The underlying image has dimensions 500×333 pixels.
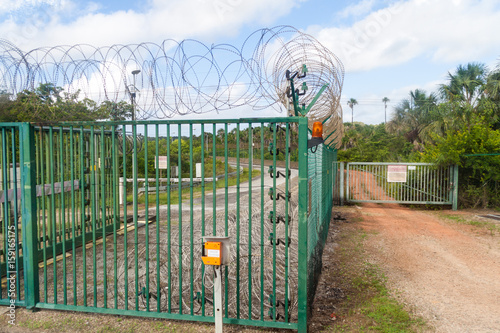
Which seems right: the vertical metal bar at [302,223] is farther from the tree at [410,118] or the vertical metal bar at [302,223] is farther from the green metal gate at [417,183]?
the tree at [410,118]

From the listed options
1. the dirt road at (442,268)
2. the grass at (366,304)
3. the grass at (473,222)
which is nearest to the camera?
the grass at (366,304)

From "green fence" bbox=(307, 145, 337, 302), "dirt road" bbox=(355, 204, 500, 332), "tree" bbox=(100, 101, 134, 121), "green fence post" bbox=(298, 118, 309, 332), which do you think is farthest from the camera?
"tree" bbox=(100, 101, 134, 121)

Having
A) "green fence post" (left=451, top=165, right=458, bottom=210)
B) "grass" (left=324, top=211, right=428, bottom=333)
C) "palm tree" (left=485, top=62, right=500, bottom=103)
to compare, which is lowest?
"grass" (left=324, top=211, right=428, bottom=333)

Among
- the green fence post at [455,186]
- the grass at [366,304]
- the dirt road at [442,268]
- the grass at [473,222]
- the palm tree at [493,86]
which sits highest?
the palm tree at [493,86]

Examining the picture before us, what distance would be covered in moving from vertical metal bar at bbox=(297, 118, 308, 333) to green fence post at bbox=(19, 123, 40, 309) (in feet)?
8.93

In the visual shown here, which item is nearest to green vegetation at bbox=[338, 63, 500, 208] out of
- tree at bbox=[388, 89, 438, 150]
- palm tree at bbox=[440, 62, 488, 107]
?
palm tree at bbox=[440, 62, 488, 107]

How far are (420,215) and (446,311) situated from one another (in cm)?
764

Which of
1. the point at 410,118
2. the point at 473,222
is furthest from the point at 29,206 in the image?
the point at 410,118

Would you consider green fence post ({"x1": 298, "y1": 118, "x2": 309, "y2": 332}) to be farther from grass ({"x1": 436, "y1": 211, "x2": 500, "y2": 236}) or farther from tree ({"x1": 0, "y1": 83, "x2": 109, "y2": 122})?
grass ({"x1": 436, "y1": 211, "x2": 500, "y2": 236})

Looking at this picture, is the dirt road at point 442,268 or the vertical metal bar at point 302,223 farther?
the dirt road at point 442,268

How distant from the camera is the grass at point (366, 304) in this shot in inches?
145

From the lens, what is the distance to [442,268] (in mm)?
5801

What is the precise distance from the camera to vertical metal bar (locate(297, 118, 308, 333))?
10.6 feet

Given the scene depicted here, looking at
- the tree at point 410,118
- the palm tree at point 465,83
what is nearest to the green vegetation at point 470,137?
the palm tree at point 465,83
